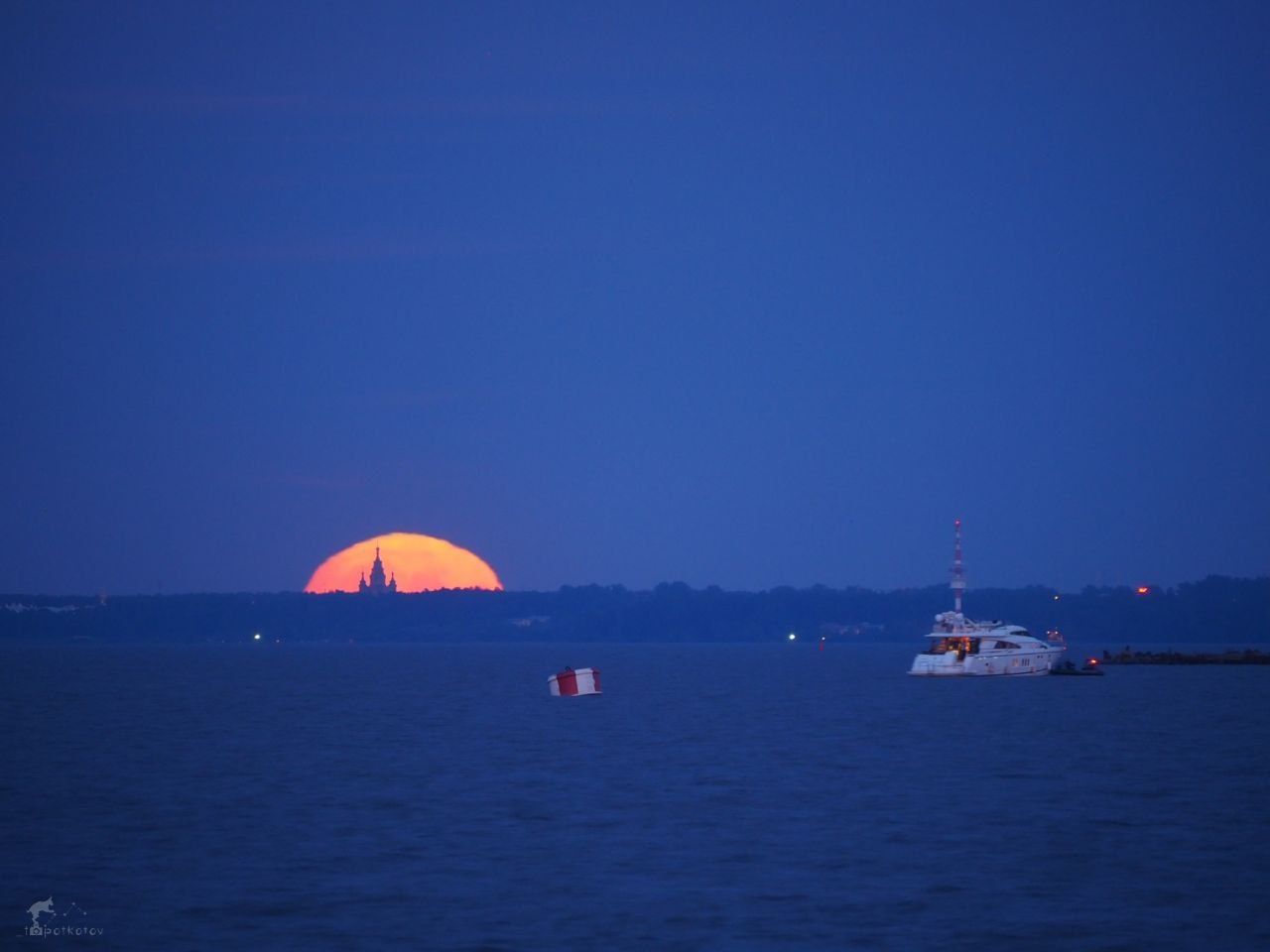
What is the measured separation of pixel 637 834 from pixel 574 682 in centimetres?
6433

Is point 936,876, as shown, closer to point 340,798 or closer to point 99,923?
point 99,923

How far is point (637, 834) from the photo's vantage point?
34.7 metres

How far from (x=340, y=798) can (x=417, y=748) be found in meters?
15.4

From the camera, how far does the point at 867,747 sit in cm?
5697

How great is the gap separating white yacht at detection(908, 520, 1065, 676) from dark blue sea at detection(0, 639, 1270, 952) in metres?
42.8

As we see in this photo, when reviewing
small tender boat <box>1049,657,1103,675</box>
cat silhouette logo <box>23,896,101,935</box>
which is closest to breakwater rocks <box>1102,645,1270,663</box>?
small tender boat <box>1049,657,1103,675</box>

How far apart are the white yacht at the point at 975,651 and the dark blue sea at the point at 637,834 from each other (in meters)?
42.8

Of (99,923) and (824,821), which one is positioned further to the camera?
(824,821)

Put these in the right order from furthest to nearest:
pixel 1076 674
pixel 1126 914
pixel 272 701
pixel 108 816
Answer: pixel 1076 674, pixel 272 701, pixel 108 816, pixel 1126 914

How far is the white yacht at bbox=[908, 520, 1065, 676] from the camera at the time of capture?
115000 millimetres

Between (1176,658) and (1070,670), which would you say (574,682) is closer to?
(1070,670)

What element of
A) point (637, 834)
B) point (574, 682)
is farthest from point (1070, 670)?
point (637, 834)

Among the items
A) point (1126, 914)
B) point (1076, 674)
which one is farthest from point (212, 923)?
point (1076, 674)

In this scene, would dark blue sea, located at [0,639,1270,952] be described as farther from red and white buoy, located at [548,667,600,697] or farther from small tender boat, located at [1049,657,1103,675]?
small tender boat, located at [1049,657,1103,675]
